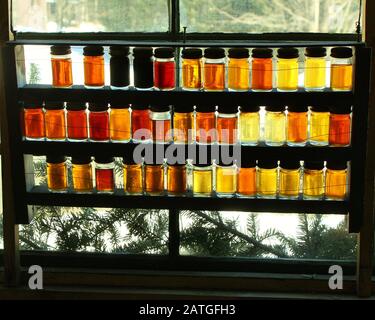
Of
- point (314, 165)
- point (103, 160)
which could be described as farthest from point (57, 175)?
point (314, 165)

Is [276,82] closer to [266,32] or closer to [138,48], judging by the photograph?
[266,32]

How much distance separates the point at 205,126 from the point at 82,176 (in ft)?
1.37

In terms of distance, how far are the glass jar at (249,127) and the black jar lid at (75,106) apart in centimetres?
47

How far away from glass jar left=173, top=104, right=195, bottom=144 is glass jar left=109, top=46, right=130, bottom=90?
0.57 feet

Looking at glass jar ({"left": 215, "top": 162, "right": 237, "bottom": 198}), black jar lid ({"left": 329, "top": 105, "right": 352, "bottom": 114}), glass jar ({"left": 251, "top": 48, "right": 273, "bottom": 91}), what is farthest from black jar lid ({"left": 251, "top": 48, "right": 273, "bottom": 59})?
glass jar ({"left": 215, "top": 162, "right": 237, "bottom": 198})

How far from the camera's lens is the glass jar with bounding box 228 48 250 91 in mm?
2002

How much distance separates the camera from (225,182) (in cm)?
211

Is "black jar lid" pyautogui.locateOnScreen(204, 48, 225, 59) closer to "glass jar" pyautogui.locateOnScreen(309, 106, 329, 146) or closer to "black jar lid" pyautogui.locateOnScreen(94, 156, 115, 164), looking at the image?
"glass jar" pyautogui.locateOnScreen(309, 106, 329, 146)

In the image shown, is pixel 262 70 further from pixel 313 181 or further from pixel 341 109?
pixel 313 181

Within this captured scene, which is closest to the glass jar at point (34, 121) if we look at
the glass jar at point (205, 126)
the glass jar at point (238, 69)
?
the glass jar at point (205, 126)

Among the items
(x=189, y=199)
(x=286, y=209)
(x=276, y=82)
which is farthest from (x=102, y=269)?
(x=276, y=82)

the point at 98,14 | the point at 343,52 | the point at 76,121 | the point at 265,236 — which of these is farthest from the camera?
the point at 265,236

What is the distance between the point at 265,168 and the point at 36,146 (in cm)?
69

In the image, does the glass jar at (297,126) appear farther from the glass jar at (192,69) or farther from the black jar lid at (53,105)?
the black jar lid at (53,105)
